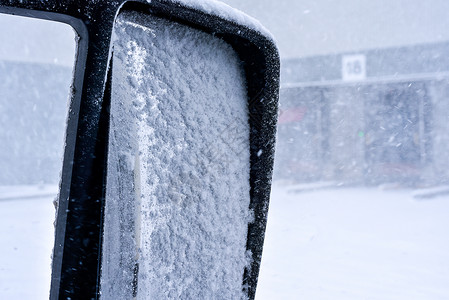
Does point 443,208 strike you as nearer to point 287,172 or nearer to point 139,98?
point 287,172

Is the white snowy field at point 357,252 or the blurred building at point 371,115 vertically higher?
the blurred building at point 371,115

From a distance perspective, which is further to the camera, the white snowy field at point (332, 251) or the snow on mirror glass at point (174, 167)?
the white snowy field at point (332, 251)

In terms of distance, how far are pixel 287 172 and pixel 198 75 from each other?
16.6 meters

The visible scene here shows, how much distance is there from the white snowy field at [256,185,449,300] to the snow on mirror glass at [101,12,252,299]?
9.43 feet

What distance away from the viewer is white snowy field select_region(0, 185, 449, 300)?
3824 mm

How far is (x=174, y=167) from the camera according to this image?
0.76 m

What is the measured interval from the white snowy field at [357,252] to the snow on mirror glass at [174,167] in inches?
113

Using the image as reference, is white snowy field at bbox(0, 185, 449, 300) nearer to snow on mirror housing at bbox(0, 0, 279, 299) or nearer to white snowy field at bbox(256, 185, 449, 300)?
white snowy field at bbox(256, 185, 449, 300)

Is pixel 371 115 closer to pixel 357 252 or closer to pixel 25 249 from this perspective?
pixel 357 252

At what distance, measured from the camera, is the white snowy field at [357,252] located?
3852 millimetres

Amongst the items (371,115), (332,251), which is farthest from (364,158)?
(332,251)

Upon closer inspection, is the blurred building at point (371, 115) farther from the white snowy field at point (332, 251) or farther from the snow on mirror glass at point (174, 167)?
the snow on mirror glass at point (174, 167)

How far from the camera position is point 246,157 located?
3.04ft

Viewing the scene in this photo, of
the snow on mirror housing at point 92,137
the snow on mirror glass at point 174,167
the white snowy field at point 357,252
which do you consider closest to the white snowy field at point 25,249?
the white snowy field at point 357,252
